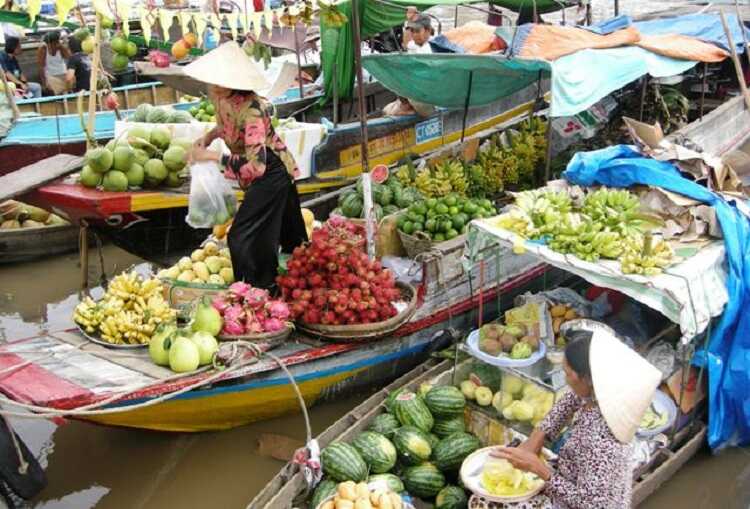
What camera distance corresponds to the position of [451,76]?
21.3ft

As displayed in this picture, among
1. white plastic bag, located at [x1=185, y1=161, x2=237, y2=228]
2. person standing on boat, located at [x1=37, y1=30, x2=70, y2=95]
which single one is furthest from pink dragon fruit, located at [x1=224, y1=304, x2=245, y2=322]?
person standing on boat, located at [x1=37, y1=30, x2=70, y2=95]

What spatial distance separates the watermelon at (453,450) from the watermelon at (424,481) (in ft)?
0.19

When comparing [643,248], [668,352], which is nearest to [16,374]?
[643,248]

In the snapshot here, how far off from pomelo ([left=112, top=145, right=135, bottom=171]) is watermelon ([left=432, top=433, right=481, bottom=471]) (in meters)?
3.65

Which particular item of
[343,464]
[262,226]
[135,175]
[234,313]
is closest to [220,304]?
[234,313]

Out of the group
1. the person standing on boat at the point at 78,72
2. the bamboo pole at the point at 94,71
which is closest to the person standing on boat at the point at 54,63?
the person standing on boat at the point at 78,72

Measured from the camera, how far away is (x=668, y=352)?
430 centimetres

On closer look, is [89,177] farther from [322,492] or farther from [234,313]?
[322,492]

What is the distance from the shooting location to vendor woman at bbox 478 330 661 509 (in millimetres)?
2578

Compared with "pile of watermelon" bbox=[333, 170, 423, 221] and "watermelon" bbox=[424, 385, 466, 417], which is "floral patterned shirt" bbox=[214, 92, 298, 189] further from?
"watermelon" bbox=[424, 385, 466, 417]

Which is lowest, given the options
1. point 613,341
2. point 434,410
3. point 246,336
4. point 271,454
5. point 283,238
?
point 271,454

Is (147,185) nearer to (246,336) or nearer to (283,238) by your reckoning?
(283,238)

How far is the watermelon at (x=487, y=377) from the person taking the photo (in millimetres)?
4301

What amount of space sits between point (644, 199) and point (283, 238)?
2467mm
